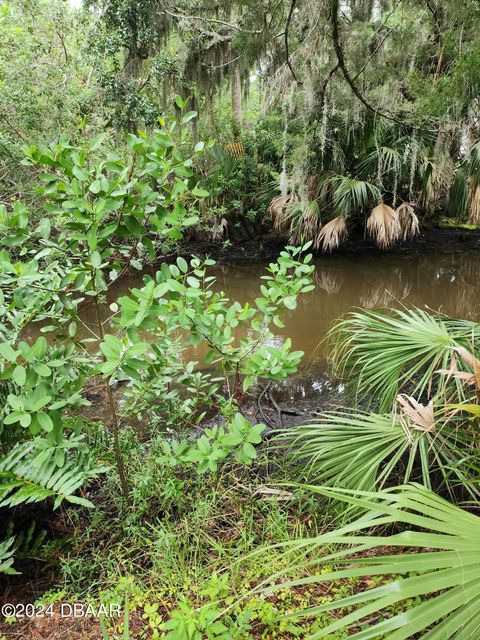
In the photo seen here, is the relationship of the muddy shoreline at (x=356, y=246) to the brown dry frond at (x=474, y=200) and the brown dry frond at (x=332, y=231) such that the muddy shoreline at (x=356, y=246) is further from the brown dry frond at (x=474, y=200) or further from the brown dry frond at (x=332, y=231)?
the brown dry frond at (x=474, y=200)

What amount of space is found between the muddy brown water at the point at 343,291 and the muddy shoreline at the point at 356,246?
0.62 ft

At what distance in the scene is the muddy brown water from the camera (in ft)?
12.2

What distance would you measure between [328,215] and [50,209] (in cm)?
597

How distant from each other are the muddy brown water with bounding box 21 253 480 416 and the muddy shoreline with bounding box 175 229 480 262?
0.19 meters

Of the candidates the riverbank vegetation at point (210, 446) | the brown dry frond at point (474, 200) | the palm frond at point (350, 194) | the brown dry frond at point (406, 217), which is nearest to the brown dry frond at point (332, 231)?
the palm frond at point (350, 194)

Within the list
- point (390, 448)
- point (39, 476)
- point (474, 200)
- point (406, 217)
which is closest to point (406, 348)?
point (390, 448)

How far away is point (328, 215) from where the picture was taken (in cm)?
674

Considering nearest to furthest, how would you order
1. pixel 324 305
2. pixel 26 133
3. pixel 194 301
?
pixel 194 301
pixel 324 305
pixel 26 133

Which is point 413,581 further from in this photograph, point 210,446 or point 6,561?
point 6,561

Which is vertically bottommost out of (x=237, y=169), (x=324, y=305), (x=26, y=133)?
(x=324, y=305)

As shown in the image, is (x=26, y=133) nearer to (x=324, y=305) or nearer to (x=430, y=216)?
(x=324, y=305)

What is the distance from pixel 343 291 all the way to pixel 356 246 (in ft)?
6.56

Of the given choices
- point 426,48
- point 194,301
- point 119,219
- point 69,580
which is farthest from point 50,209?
point 426,48

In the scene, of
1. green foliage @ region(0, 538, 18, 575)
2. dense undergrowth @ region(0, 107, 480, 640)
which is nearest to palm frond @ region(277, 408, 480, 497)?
dense undergrowth @ region(0, 107, 480, 640)
